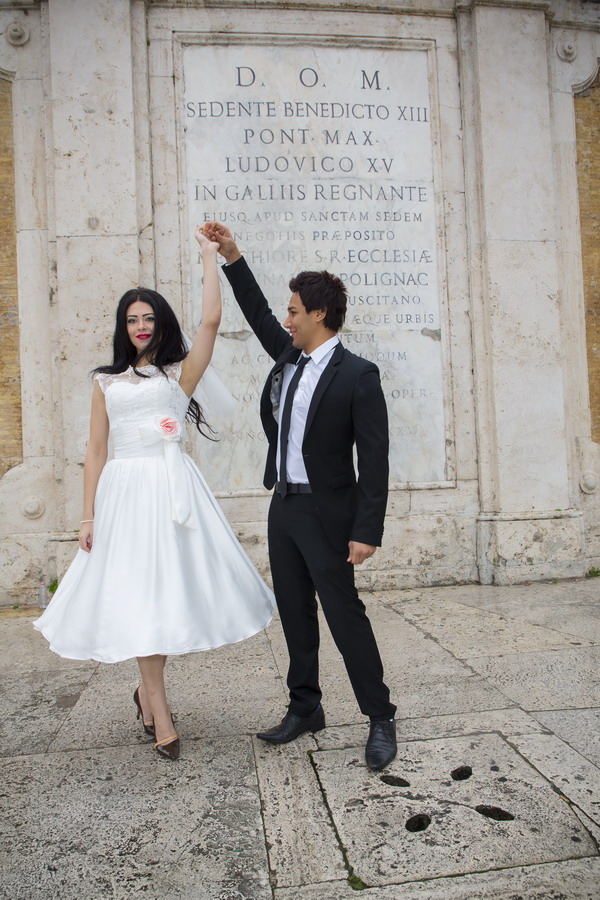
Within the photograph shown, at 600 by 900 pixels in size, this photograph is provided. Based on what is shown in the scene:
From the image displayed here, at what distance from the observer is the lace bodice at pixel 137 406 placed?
3.26 m

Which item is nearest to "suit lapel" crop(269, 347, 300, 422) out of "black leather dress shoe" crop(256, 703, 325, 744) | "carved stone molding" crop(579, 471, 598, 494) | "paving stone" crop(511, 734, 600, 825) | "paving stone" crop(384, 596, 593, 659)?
"black leather dress shoe" crop(256, 703, 325, 744)

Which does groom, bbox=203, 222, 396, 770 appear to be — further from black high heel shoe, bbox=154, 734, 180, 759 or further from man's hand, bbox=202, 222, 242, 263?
black high heel shoe, bbox=154, 734, 180, 759

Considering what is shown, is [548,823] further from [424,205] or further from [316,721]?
[424,205]

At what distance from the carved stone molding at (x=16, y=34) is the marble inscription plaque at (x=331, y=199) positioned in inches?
57.7

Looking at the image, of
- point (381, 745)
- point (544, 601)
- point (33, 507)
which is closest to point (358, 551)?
point (381, 745)

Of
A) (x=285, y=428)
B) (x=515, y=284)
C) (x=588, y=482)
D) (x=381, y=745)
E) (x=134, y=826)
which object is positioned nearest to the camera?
(x=134, y=826)

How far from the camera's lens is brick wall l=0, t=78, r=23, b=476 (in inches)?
261

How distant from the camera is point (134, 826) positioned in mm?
2521

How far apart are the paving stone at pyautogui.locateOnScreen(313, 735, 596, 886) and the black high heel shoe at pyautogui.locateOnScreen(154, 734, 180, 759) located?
1.93 ft

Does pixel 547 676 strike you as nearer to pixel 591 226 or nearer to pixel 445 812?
pixel 445 812

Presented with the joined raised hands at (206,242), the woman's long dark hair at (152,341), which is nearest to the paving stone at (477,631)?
the woman's long dark hair at (152,341)

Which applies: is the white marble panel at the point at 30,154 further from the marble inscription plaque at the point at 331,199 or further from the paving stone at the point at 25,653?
Result: the paving stone at the point at 25,653

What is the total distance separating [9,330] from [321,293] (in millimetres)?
4493

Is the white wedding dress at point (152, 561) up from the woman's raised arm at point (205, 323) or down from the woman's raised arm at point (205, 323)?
down
